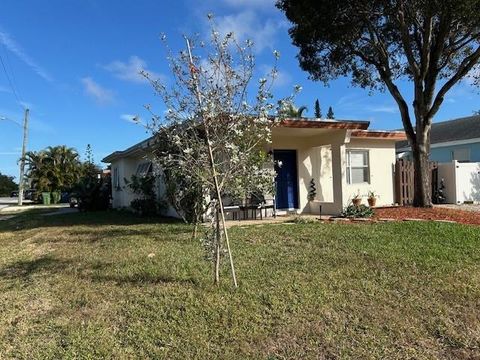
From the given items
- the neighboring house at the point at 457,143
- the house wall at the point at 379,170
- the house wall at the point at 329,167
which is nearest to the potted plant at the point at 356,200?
the house wall at the point at 329,167

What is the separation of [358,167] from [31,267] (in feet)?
39.0

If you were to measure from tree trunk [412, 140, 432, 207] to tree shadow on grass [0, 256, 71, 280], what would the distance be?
34.1 feet

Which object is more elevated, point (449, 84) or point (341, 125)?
point (449, 84)

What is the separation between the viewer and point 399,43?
15.3 m

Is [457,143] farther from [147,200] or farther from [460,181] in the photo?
[147,200]

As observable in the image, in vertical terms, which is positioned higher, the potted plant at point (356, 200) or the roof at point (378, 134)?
the roof at point (378, 134)

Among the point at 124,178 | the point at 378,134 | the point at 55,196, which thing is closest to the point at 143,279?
the point at 378,134

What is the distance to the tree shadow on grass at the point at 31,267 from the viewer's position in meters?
7.35

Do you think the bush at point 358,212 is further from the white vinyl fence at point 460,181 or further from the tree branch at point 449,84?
the white vinyl fence at point 460,181

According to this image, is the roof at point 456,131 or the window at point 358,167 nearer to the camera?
the window at point 358,167

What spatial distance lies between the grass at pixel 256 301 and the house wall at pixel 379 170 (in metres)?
7.42

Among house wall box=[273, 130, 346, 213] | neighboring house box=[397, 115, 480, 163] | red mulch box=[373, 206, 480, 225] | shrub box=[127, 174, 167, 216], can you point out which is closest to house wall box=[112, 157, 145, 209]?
shrub box=[127, 174, 167, 216]

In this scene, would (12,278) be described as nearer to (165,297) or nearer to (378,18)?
(165,297)

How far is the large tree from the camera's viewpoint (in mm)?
12492
